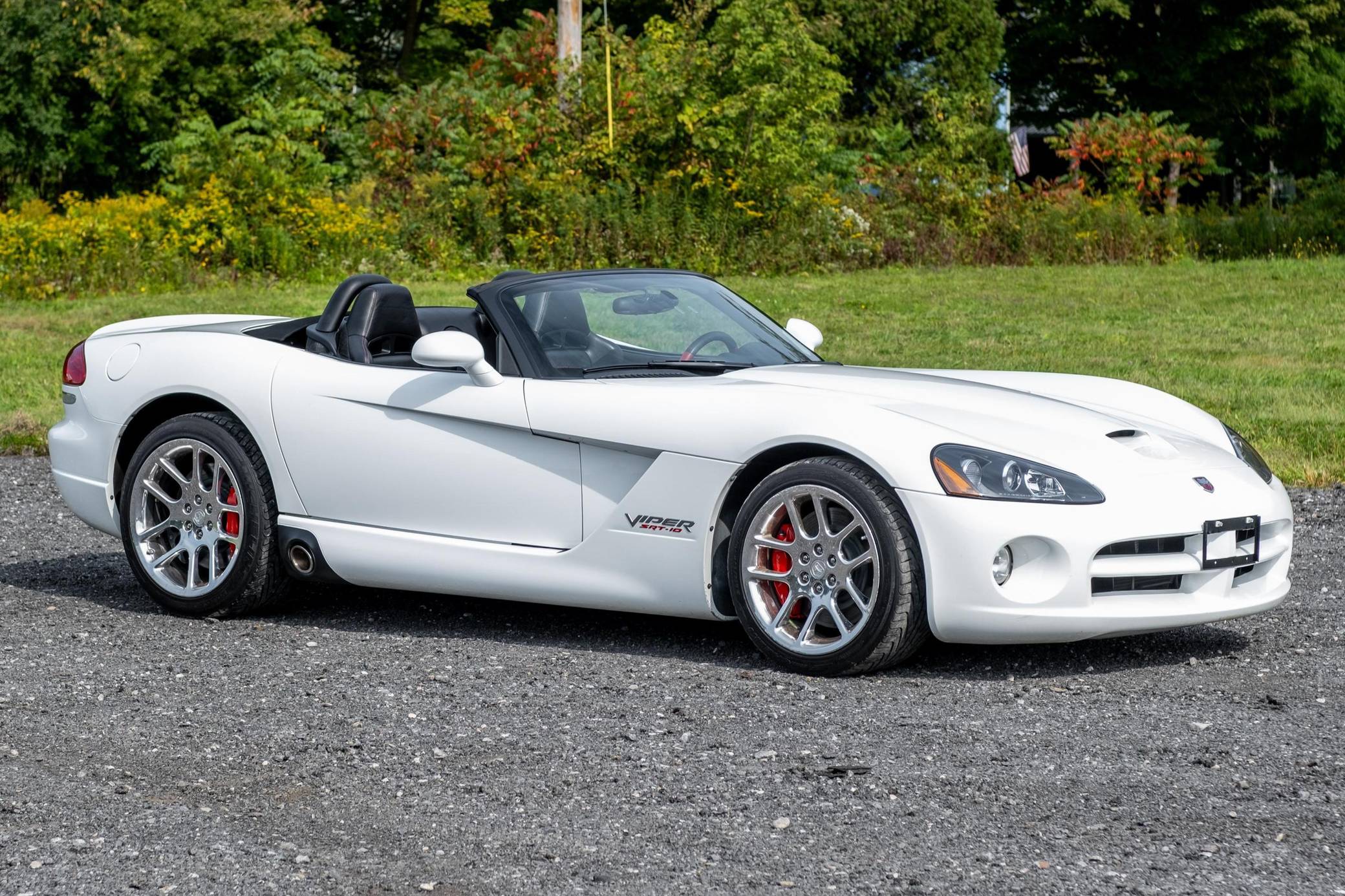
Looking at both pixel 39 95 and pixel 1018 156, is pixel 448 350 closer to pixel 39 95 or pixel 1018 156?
pixel 1018 156

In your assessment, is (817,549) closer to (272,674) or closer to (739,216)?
(272,674)

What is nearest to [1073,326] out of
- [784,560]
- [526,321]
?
[526,321]

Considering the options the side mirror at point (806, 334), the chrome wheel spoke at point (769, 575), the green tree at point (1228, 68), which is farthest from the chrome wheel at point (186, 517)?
the green tree at point (1228, 68)

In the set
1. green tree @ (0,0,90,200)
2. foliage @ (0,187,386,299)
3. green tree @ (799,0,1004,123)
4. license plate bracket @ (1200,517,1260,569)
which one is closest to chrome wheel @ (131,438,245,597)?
license plate bracket @ (1200,517,1260,569)

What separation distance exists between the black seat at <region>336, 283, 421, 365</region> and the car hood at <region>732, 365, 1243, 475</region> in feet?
4.56

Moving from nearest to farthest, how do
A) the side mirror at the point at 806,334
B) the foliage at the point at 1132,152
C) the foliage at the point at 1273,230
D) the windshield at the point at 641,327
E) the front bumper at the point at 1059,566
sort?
the front bumper at the point at 1059,566 < the windshield at the point at 641,327 < the side mirror at the point at 806,334 < the foliage at the point at 1273,230 < the foliage at the point at 1132,152

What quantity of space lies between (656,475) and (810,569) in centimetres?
60

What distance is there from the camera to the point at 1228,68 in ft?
113

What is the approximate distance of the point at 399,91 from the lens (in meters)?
32.7

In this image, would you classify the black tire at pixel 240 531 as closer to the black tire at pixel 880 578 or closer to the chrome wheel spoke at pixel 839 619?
the black tire at pixel 880 578

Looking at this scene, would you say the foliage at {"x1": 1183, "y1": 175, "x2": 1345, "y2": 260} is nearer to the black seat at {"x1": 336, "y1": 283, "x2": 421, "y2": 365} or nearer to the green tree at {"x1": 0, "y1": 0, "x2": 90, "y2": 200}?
the black seat at {"x1": 336, "y1": 283, "x2": 421, "y2": 365}

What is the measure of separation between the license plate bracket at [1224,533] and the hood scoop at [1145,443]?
263mm

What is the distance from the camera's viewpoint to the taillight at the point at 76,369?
6.72 m

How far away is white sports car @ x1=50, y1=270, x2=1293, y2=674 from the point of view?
4941 millimetres
